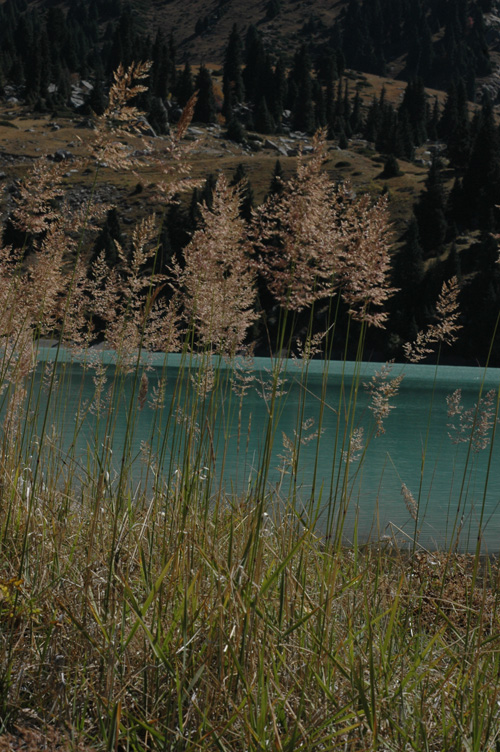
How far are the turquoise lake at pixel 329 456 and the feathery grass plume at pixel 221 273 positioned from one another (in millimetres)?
263

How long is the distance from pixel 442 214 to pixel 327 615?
317 feet

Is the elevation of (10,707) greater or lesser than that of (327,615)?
lesser

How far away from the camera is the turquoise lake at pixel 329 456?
340cm

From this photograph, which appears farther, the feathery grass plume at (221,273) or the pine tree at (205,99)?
the pine tree at (205,99)

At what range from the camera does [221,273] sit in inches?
126

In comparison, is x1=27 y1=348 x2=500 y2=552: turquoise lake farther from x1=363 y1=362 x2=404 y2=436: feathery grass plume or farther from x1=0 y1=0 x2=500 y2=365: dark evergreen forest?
x1=0 y1=0 x2=500 y2=365: dark evergreen forest

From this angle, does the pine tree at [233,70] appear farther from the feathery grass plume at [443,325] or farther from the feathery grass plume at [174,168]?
the feathery grass plume at [174,168]

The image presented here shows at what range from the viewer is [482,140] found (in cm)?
9500

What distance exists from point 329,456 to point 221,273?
47.3 ft

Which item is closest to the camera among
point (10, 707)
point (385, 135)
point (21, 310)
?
point (10, 707)

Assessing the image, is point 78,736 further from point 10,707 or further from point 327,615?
point 327,615

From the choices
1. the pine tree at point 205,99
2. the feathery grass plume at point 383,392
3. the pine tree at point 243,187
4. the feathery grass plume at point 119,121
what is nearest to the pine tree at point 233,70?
the pine tree at point 205,99

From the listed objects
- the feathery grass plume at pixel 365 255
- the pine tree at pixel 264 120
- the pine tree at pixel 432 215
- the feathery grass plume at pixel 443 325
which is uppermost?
the pine tree at pixel 264 120

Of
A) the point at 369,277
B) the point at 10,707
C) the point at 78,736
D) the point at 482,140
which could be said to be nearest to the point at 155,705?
the point at 78,736
